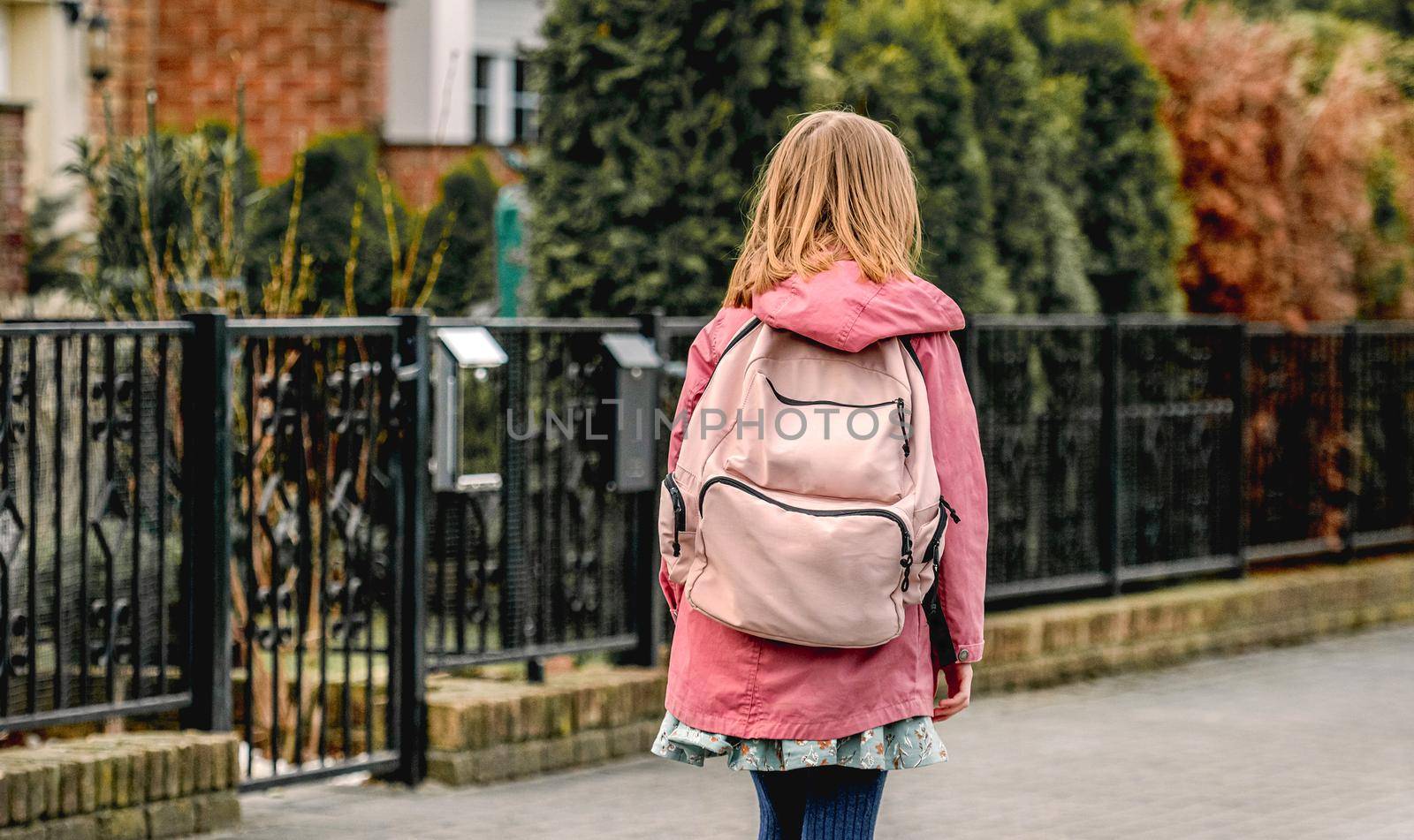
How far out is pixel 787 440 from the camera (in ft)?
12.9

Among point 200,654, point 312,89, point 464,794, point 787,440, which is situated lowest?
point 464,794

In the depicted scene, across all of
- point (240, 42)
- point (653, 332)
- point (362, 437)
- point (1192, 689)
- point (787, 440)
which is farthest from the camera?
point (240, 42)

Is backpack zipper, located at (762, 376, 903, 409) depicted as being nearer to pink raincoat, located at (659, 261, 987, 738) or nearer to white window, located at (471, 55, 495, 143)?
pink raincoat, located at (659, 261, 987, 738)

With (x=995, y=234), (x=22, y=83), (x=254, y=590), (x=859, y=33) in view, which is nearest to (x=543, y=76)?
(x=859, y=33)

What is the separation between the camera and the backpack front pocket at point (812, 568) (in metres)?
3.87

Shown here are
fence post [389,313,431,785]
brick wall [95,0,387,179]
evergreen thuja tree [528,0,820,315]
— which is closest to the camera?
fence post [389,313,431,785]

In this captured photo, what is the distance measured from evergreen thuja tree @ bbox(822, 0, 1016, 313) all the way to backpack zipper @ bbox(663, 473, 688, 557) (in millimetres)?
6610

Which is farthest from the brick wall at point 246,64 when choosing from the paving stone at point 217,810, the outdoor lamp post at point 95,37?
the paving stone at point 217,810

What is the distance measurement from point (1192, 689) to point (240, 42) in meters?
13.4

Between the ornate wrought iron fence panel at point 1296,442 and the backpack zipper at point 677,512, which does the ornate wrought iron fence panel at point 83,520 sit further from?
the ornate wrought iron fence panel at point 1296,442

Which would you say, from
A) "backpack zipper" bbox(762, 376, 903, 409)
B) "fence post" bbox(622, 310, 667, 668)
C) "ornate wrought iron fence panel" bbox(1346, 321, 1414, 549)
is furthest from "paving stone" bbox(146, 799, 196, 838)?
"ornate wrought iron fence panel" bbox(1346, 321, 1414, 549)

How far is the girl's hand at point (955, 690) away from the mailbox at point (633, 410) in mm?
3549

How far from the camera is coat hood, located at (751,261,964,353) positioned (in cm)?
392

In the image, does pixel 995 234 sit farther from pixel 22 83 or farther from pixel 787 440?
pixel 22 83
